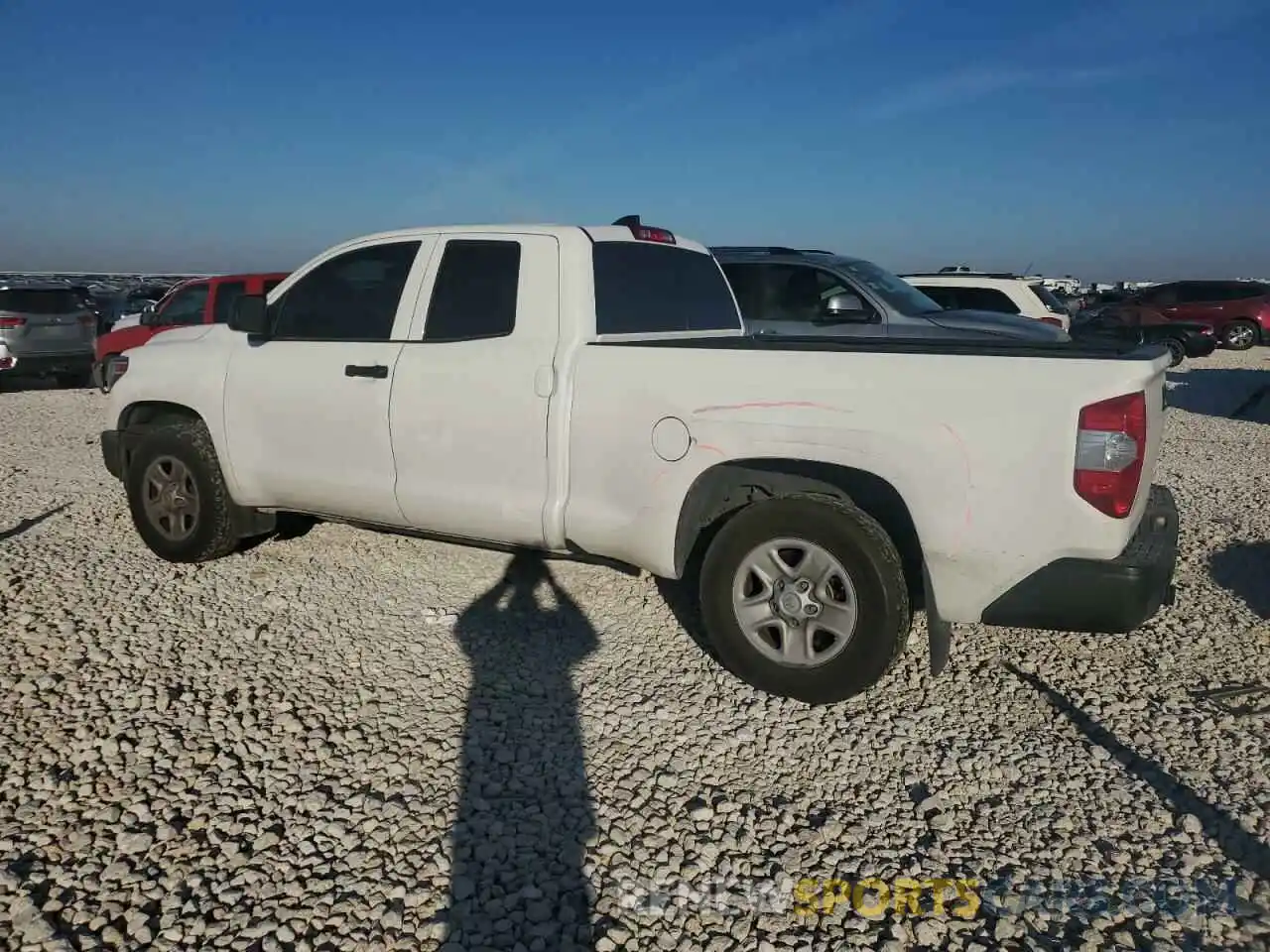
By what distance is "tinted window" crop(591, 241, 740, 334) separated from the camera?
13.5 feet

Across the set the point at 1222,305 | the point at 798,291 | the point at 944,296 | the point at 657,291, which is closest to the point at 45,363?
the point at 798,291

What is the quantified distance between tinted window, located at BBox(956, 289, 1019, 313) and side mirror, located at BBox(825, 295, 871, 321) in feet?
12.5

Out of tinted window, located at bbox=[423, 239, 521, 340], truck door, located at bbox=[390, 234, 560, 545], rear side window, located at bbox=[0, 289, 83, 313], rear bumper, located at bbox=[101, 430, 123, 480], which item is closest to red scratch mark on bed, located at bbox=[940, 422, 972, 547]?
truck door, located at bbox=[390, 234, 560, 545]

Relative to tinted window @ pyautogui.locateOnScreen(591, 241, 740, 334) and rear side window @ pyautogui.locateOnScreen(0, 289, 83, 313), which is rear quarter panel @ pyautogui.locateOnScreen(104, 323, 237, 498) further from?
rear side window @ pyautogui.locateOnScreen(0, 289, 83, 313)

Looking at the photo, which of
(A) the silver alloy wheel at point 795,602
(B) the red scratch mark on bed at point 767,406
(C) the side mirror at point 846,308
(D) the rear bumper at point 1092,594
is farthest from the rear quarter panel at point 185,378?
(C) the side mirror at point 846,308

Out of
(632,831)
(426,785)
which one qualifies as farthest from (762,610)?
(426,785)

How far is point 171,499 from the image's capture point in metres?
4.95

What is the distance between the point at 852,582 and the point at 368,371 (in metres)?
2.48

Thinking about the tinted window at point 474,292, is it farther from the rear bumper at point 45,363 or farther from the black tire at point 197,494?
the rear bumper at point 45,363

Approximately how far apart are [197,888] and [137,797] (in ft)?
1.88

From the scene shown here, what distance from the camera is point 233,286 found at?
1045 cm

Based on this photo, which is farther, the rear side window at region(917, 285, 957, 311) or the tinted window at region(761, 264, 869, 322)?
the rear side window at region(917, 285, 957, 311)

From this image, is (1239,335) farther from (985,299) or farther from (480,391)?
(480,391)

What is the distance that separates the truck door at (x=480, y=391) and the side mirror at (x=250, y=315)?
0.96 m
